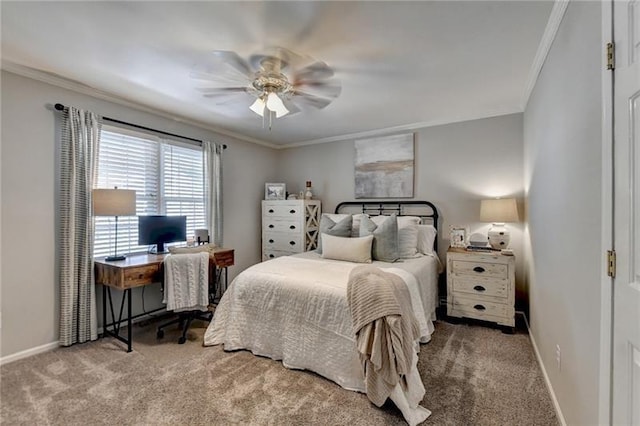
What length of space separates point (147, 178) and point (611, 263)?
394cm

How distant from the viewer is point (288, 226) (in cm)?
450

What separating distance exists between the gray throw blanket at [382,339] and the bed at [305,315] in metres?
0.12

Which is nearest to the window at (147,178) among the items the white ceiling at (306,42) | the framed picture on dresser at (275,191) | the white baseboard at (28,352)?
the white ceiling at (306,42)

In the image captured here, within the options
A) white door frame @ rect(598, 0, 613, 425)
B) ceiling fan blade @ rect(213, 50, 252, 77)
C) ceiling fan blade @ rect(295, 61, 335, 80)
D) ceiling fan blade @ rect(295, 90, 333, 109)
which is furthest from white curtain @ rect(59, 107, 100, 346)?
white door frame @ rect(598, 0, 613, 425)

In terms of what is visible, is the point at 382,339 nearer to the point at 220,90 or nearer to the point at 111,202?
the point at 220,90

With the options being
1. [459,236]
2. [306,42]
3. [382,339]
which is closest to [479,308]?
[459,236]

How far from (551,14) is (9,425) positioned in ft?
13.2

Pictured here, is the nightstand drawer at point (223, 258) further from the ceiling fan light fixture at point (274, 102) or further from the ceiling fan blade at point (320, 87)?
the ceiling fan blade at point (320, 87)

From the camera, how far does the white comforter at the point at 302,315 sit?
205cm

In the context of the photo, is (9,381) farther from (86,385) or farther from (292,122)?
(292,122)

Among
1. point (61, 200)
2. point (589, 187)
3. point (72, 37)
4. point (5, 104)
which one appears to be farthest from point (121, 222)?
point (589, 187)

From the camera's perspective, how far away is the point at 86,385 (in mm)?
2053

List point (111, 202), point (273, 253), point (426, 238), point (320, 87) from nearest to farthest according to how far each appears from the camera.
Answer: point (320, 87)
point (111, 202)
point (426, 238)
point (273, 253)

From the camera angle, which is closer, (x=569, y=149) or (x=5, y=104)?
(x=569, y=149)
